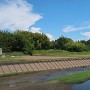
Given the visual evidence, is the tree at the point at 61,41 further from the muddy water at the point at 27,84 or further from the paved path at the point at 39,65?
the muddy water at the point at 27,84

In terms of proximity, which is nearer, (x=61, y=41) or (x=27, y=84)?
(x=27, y=84)

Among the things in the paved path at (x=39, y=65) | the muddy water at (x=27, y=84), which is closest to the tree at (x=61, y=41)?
the paved path at (x=39, y=65)

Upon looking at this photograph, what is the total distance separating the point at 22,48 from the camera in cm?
9712

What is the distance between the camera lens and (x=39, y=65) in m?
55.9

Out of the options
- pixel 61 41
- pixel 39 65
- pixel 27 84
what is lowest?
pixel 27 84

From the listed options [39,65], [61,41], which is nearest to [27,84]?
[39,65]

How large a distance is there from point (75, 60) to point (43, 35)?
213 ft

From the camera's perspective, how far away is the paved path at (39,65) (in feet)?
159

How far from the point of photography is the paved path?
1914 inches

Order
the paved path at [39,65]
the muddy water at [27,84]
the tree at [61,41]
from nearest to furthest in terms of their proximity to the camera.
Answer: the muddy water at [27,84]
the paved path at [39,65]
the tree at [61,41]

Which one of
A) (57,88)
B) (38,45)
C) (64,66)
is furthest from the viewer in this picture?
(38,45)

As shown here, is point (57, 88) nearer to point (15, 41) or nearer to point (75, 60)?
point (75, 60)

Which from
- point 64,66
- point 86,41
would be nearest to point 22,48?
point 64,66

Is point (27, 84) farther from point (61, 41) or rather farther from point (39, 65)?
point (61, 41)
